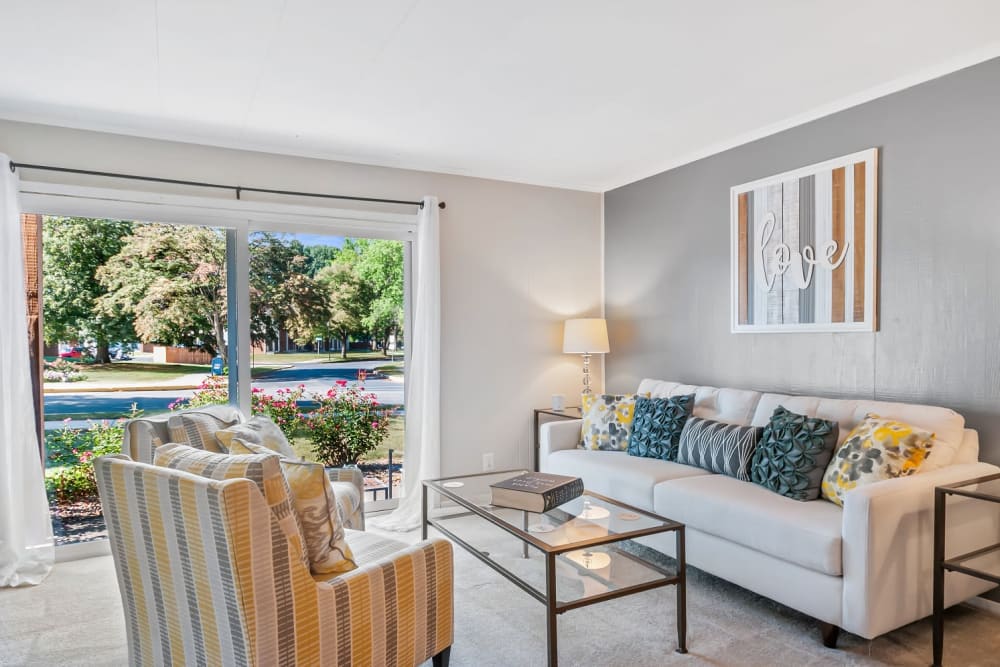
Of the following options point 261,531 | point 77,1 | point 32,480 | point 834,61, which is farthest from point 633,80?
point 32,480

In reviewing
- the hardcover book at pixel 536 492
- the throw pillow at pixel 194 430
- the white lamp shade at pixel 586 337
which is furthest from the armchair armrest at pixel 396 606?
the white lamp shade at pixel 586 337

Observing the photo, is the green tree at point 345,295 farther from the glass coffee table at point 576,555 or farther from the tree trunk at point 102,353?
the glass coffee table at point 576,555

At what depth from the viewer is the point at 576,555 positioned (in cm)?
256

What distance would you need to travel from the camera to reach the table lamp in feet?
15.1

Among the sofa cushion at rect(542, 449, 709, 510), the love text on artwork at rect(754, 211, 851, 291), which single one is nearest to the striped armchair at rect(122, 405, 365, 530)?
the sofa cushion at rect(542, 449, 709, 510)

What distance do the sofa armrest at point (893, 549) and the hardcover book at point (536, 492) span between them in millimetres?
1037

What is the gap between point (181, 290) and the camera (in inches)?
152

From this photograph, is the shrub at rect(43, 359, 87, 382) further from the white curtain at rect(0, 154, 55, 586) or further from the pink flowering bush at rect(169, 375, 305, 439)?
the pink flowering bush at rect(169, 375, 305, 439)

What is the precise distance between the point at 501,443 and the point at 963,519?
2.84 m

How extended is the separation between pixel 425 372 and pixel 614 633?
2199 millimetres

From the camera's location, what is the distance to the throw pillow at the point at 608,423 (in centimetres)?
394

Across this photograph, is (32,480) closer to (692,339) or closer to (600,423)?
(600,423)

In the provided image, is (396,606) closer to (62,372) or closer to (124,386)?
(124,386)

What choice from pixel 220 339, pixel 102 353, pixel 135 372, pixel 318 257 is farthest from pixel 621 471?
pixel 102 353
